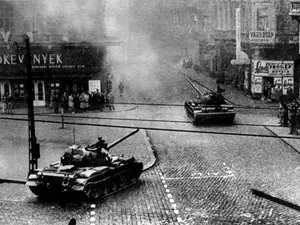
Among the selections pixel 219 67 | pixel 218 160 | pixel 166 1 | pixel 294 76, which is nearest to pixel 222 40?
pixel 219 67

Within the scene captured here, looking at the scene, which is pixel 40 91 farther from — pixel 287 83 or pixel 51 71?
pixel 287 83

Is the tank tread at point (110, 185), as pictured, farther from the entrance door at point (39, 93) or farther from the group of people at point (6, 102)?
the entrance door at point (39, 93)

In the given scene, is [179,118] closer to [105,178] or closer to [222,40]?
[105,178]

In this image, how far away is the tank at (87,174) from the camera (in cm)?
1455

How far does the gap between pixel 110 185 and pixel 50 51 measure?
59.1 feet

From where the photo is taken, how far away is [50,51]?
32219mm

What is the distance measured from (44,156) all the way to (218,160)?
208 inches

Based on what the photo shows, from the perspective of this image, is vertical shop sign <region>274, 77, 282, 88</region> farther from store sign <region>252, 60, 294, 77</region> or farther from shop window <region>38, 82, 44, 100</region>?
shop window <region>38, 82, 44, 100</region>

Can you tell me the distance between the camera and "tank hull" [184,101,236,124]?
24.7 meters

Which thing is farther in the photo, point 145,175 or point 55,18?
point 55,18

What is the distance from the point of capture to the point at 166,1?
51.9 meters

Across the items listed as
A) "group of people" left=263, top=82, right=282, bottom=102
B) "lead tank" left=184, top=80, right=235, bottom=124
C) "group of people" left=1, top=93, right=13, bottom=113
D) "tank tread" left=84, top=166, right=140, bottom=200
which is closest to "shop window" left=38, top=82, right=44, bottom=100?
"group of people" left=1, top=93, right=13, bottom=113

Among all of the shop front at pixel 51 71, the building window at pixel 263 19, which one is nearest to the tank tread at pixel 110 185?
the shop front at pixel 51 71

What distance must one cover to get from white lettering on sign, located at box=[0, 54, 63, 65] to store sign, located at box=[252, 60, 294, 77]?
34.4 ft
